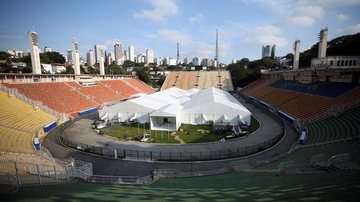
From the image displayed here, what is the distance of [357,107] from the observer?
64.9 feet

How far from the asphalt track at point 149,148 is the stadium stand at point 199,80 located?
161 feet

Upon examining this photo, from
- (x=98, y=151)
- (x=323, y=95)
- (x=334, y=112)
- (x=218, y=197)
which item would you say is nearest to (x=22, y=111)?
(x=98, y=151)

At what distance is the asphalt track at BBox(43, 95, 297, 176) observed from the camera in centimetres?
1452

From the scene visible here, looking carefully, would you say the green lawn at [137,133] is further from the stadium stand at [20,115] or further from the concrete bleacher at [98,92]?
the concrete bleacher at [98,92]

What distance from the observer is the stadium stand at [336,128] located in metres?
15.3

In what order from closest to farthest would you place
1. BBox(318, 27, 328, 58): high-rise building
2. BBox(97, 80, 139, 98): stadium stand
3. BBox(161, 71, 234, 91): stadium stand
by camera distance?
BBox(318, 27, 328, 58): high-rise building → BBox(97, 80, 139, 98): stadium stand → BBox(161, 71, 234, 91): stadium stand

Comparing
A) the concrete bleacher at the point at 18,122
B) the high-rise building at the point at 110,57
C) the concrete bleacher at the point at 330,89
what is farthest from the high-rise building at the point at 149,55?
the concrete bleacher at the point at 18,122

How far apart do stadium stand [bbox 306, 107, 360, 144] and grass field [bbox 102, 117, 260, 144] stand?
633 centimetres

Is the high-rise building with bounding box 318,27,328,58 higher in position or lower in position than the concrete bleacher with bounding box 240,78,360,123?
higher

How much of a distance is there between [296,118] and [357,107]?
6480 millimetres

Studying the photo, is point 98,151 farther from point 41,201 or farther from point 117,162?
point 41,201

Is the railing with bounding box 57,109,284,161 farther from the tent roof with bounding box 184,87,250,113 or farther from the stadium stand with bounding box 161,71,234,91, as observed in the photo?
the stadium stand with bounding box 161,71,234,91

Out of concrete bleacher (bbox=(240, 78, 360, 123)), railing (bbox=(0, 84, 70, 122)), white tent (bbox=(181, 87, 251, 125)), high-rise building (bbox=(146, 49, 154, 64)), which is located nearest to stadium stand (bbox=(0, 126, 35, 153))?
railing (bbox=(0, 84, 70, 122))

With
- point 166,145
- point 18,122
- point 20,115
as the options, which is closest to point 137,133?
point 166,145
